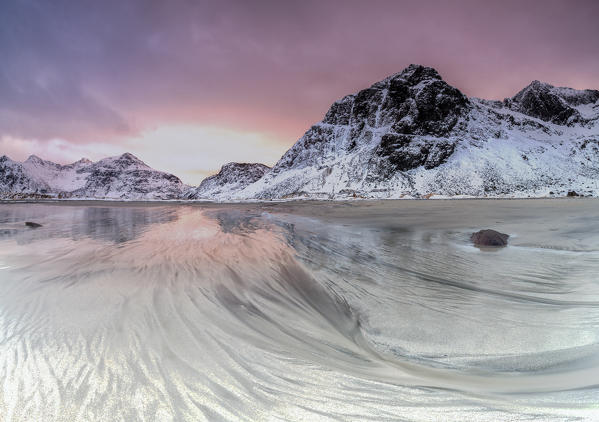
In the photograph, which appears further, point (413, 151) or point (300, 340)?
point (413, 151)

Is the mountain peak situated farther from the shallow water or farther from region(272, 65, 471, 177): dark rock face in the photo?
the shallow water

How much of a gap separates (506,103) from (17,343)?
231 metres

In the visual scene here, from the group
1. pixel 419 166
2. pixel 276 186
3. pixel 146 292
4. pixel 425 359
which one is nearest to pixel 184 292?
pixel 146 292

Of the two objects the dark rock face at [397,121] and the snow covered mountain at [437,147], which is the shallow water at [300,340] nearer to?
the snow covered mountain at [437,147]

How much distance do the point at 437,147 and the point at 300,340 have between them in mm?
123761

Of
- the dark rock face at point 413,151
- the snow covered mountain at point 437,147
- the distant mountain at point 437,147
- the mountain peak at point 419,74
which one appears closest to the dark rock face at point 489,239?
the distant mountain at point 437,147

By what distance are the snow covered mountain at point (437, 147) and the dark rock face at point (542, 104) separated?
1.84 ft

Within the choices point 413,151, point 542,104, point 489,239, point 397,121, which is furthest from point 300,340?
point 542,104

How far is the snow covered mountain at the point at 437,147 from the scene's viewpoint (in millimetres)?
92062

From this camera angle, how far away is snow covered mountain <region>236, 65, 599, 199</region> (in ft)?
302

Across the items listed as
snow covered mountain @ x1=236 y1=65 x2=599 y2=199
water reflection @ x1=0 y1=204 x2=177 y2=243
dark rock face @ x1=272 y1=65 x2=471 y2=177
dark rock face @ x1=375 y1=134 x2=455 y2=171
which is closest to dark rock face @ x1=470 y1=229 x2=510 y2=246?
water reflection @ x1=0 y1=204 x2=177 y2=243

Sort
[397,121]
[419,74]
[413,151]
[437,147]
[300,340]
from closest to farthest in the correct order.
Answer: [300,340], [437,147], [413,151], [397,121], [419,74]

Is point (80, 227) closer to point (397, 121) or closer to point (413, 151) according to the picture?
point (413, 151)

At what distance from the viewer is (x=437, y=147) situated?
358 ft
